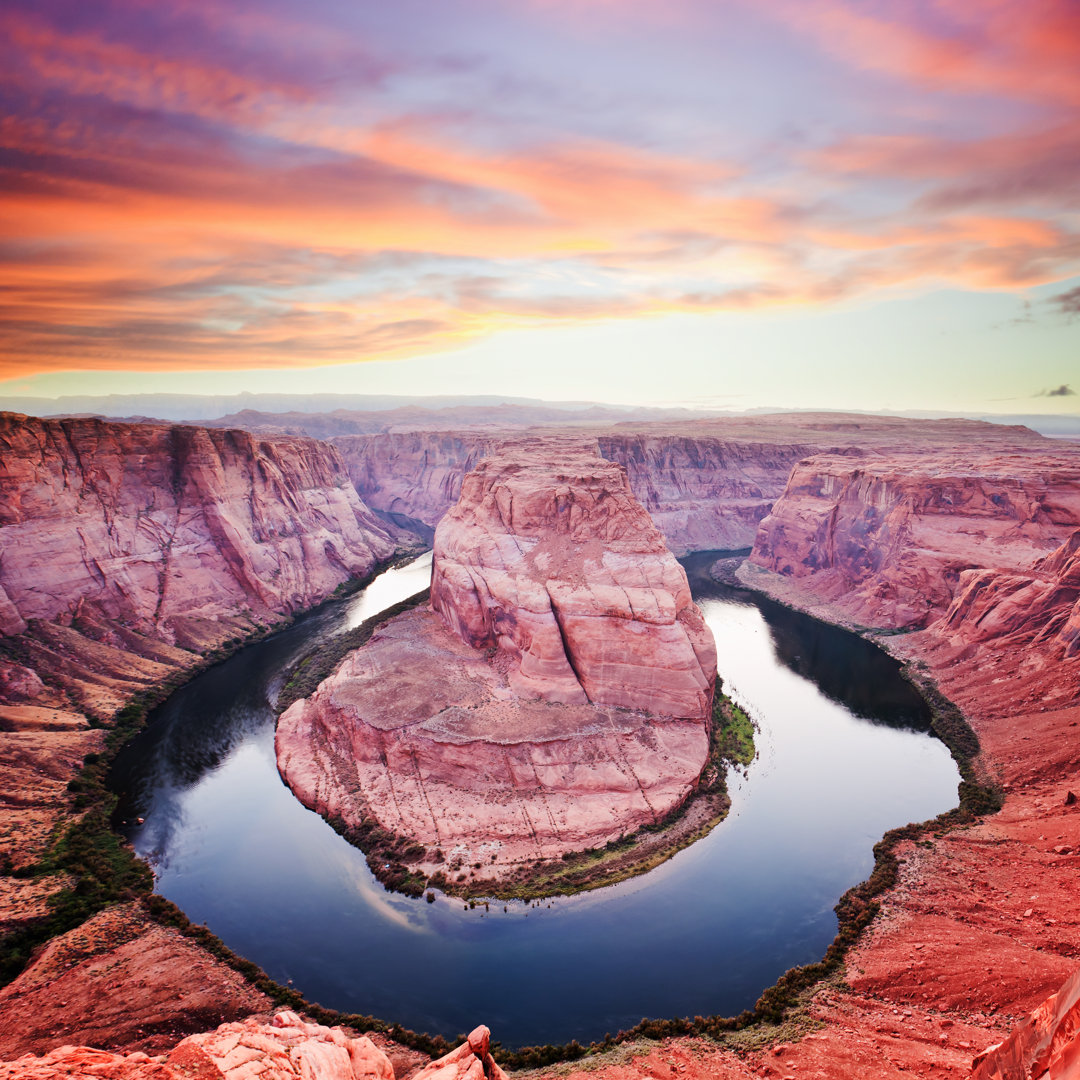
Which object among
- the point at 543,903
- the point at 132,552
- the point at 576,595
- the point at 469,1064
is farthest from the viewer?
the point at 132,552

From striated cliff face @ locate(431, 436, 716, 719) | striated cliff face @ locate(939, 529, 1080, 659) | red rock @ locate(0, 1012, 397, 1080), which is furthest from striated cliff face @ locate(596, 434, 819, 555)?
red rock @ locate(0, 1012, 397, 1080)

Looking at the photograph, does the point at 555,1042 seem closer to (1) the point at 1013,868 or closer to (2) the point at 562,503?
(1) the point at 1013,868

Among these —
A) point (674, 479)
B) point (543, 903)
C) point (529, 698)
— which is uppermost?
point (674, 479)

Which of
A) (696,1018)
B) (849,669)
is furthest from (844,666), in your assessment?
(696,1018)

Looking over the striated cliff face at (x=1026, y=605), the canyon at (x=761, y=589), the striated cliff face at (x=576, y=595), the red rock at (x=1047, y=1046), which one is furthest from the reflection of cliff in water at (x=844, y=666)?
the red rock at (x=1047, y=1046)

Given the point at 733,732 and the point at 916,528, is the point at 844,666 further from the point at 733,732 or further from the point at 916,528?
the point at 916,528

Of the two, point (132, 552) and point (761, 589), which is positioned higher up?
point (132, 552)

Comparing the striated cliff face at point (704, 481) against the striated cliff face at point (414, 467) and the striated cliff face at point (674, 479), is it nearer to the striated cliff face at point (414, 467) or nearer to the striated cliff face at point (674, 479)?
the striated cliff face at point (674, 479)

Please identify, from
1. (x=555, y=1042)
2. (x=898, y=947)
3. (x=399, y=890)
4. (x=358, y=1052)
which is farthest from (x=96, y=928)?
(x=898, y=947)
